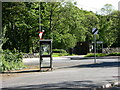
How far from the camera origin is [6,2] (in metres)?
22.1

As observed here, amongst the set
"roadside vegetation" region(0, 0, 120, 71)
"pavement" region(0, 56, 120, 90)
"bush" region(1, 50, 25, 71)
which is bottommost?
"pavement" region(0, 56, 120, 90)

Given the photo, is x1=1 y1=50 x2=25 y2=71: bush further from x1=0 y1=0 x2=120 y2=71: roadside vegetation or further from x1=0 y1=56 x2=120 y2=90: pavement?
x1=0 y1=0 x2=120 y2=71: roadside vegetation

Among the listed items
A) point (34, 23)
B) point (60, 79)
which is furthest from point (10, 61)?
point (34, 23)

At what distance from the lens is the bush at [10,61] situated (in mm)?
16484

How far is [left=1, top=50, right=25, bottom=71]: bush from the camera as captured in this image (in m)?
16.5

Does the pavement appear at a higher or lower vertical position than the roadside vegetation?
lower

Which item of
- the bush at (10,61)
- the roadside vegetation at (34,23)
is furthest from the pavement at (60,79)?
the roadside vegetation at (34,23)

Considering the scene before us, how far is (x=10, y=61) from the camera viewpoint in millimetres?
17703

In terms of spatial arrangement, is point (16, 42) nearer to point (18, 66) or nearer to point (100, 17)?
point (18, 66)

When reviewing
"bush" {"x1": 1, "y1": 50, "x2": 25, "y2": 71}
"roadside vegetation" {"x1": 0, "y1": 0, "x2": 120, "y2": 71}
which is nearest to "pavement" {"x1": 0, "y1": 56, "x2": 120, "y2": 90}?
"bush" {"x1": 1, "y1": 50, "x2": 25, "y2": 71}

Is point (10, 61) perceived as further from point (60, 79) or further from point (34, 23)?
point (34, 23)

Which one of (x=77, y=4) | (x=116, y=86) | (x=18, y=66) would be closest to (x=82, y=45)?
(x=77, y=4)

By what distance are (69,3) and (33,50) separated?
8.95m

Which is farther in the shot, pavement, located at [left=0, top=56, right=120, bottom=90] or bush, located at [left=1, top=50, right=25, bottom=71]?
bush, located at [left=1, top=50, right=25, bottom=71]
